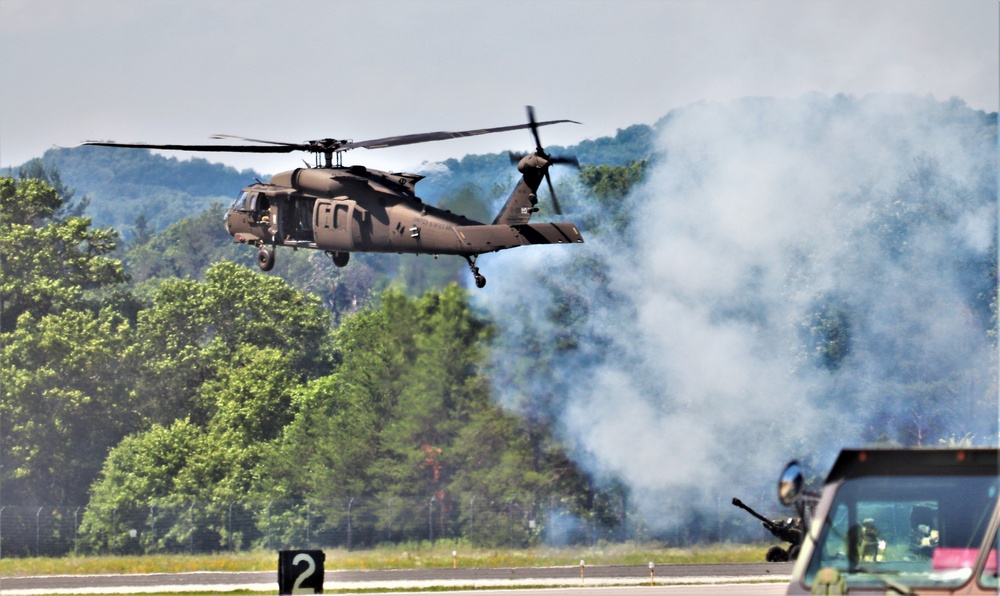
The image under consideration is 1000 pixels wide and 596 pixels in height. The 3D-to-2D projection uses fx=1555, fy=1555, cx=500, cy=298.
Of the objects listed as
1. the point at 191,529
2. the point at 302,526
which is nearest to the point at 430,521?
the point at 302,526

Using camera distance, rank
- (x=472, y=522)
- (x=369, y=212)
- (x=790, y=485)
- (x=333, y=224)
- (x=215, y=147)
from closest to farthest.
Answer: (x=790, y=485) < (x=215, y=147) < (x=369, y=212) < (x=333, y=224) < (x=472, y=522)

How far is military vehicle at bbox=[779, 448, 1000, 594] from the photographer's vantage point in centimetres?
1136

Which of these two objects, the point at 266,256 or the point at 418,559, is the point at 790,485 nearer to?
the point at 266,256

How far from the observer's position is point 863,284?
61.1 metres

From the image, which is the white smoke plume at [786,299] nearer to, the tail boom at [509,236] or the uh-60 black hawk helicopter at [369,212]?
the uh-60 black hawk helicopter at [369,212]

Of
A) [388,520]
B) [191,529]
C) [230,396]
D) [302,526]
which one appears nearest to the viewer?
[388,520]

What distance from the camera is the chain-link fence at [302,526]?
67.1 m

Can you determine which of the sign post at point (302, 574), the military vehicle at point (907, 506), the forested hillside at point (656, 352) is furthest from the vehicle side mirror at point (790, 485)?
the forested hillside at point (656, 352)

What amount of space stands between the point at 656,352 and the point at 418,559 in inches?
524

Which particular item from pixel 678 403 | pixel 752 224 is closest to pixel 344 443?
pixel 678 403

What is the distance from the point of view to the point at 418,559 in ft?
216

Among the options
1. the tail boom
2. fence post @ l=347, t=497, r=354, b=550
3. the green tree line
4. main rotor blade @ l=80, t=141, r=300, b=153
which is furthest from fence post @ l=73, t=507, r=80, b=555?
the tail boom

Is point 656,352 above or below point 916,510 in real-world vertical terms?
above

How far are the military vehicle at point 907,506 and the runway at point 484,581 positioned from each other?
3194 cm
